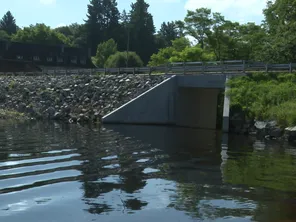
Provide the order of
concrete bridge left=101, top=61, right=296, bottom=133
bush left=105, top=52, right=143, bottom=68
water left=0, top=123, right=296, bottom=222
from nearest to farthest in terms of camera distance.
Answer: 1. water left=0, top=123, right=296, bottom=222
2. concrete bridge left=101, top=61, right=296, bottom=133
3. bush left=105, top=52, right=143, bottom=68

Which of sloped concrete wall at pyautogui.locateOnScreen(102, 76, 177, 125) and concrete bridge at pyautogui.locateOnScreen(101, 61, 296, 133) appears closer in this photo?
concrete bridge at pyautogui.locateOnScreen(101, 61, 296, 133)

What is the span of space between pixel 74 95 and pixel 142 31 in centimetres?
6744

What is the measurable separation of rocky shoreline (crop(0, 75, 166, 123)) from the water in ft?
50.2

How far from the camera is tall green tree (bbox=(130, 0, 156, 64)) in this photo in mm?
99812

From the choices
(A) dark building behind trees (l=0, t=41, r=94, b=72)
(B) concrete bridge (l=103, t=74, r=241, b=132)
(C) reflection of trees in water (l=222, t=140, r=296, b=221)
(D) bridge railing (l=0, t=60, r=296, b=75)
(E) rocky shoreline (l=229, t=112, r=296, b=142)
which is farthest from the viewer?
(A) dark building behind trees (l=0, t=41, r=94, b=72)

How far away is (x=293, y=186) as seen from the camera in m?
10.7

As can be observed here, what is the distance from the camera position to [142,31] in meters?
102

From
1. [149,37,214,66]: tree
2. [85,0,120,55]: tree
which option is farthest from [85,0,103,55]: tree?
[149,37,214,66]: tree

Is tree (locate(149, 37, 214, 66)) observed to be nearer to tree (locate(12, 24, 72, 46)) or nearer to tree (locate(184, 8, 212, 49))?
tree (locate(184, 8, 212, 49))

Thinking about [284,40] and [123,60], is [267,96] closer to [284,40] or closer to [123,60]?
[284,40]

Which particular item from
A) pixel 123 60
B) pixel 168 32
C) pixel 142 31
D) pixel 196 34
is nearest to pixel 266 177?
pixel 196 34

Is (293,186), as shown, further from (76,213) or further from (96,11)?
(96,11)

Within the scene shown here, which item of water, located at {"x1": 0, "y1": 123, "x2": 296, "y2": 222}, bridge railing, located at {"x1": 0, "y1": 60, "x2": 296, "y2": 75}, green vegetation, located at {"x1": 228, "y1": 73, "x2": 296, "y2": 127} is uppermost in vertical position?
bridge railing, located at {"x1": 0, "y1": 60, "x2": 296, "y2": 75}

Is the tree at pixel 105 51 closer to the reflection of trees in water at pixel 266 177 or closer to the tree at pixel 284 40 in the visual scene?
the tree at pixel 284 40
